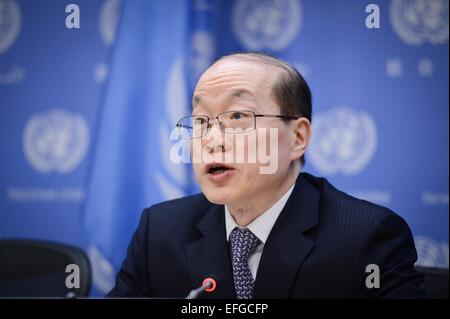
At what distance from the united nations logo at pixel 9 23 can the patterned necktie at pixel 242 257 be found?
1.11 meters

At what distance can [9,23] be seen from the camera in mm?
1699

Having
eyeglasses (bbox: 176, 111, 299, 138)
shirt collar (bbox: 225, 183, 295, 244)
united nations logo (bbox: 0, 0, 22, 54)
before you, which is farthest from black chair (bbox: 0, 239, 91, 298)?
united nations logo (bbox: 0, 0, 22, 54)

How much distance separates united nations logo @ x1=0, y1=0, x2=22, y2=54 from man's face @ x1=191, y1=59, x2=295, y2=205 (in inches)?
32.2

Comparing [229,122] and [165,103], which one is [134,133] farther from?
[229,122]

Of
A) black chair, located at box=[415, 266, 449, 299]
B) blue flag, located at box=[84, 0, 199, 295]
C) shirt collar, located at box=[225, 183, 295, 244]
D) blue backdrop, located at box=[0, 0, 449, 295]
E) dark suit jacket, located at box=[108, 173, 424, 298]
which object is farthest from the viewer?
blue flag, located at box=[84, 0, 199, 295]

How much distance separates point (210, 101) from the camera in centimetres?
126

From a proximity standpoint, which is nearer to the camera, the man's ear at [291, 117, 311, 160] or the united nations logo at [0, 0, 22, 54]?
the man's ear at [291, 117, 311, 160]

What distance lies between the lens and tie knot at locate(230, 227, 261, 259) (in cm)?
130

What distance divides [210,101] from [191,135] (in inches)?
5.3

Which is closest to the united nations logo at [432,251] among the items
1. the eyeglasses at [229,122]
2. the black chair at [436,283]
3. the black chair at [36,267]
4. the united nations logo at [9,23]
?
the black chair at [436,283]

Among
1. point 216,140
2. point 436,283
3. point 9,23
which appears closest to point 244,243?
point 216,140

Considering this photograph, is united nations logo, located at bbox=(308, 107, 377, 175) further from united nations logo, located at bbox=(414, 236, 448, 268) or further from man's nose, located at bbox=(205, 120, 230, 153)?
man's nose, located at bbox=(205, 120, 230, 153)

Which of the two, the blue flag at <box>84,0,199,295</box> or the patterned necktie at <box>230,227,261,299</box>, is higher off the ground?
the blue flag at <box>84,0,199,295</box>

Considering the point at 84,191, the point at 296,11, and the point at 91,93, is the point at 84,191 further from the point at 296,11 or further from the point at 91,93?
the point at 296,11
